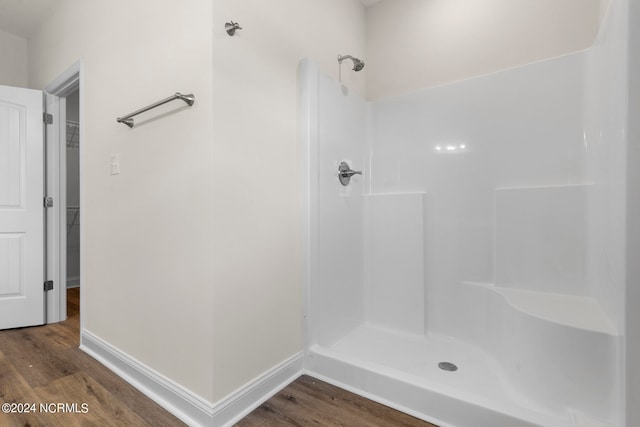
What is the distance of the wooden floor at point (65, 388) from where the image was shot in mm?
1261

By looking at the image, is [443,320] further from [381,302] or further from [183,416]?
[183,416]

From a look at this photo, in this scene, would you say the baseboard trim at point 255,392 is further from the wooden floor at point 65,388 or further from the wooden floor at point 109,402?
the wooden floor at point 65,388

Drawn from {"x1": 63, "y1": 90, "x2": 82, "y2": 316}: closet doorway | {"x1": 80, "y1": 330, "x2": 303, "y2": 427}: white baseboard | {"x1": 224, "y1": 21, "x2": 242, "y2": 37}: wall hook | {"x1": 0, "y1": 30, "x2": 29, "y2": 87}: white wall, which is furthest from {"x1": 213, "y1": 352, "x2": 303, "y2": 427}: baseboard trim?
{"x1": 63, "y1": 90, "x2": 82, "y2": 316}: closet doorway

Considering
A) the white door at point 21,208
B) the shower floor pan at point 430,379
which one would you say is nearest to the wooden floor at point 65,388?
the white door at point 21,208

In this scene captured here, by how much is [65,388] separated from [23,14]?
266 centimetres

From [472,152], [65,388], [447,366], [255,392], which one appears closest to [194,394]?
[255,392]

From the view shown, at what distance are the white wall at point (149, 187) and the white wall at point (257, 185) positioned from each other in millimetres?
54

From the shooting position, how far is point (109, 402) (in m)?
1.37

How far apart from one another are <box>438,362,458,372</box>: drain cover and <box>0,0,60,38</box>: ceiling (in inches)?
135

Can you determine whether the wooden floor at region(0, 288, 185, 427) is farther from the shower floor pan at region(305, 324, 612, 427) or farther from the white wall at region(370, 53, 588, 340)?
the white wall at region(370, 53, 588, 340)

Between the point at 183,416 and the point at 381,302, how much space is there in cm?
131

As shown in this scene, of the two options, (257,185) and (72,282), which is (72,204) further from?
(257,185)

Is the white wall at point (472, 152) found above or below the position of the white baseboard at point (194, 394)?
above

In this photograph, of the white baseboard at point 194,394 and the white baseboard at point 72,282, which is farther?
the white baseboard at point 72,282
